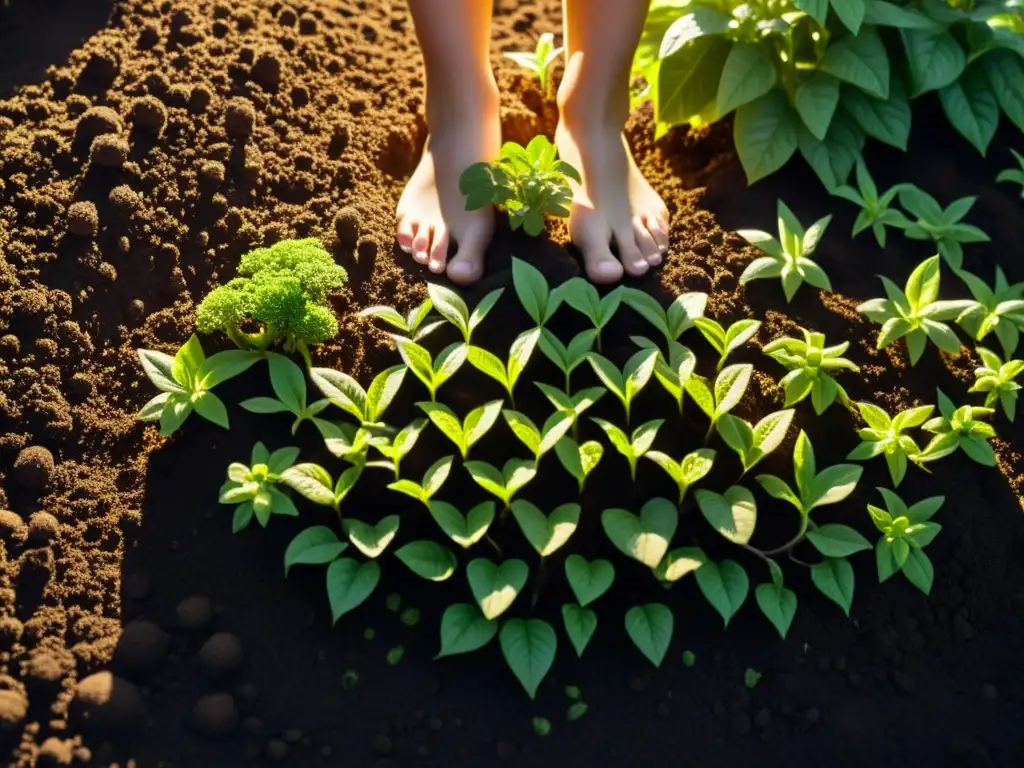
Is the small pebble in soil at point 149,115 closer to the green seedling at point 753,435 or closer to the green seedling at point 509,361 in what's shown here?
the green seedling at point 509,361

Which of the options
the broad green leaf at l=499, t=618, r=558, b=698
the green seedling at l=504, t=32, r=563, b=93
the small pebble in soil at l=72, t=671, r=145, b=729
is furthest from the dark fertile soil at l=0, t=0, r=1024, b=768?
the green seedling at l=504, t=32, r=563, b=93

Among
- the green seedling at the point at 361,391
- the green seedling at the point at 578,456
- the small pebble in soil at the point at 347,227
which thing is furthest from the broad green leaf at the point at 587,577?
the small pebble in soil at the point at 347,227

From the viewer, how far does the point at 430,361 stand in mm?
2285

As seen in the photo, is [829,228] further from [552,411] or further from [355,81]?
[355,81]

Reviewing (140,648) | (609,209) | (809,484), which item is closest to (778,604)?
(809,484)

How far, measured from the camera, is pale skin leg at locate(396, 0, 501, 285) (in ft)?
8.29

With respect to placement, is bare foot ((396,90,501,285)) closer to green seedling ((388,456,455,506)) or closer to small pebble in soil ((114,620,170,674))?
green seedling ((388,456,455,506))

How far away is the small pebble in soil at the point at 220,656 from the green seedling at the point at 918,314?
1.65 metres

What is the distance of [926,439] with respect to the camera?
7.91ft

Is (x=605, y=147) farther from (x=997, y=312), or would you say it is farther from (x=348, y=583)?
(x=348, y=583)

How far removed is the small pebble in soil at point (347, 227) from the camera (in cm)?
258

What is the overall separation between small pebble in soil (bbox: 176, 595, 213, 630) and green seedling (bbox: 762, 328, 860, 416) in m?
1.36

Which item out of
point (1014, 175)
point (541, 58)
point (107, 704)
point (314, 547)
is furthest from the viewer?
point (541, 58)

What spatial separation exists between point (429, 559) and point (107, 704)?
0.69 metres
